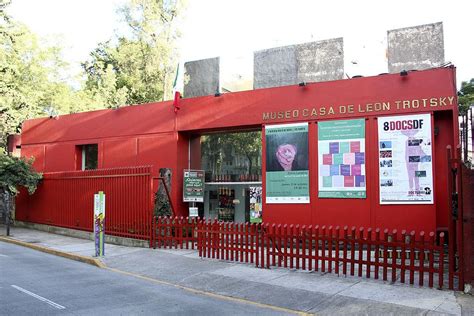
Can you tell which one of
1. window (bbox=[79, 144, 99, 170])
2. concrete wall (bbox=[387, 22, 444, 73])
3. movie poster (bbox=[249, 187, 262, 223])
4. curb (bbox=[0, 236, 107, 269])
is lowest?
curb (bbox=[0, 236, 107, 269])

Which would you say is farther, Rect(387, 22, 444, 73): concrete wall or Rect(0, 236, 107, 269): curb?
Rect(387, 22, 444, 73): concrete wall

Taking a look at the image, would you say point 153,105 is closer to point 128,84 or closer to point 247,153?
point 247,153

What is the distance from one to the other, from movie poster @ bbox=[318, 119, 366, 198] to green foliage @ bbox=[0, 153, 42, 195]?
41.5ft

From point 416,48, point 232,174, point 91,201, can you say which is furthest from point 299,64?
point 91,201

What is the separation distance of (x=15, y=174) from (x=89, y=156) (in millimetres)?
3078

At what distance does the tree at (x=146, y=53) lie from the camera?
27.5m

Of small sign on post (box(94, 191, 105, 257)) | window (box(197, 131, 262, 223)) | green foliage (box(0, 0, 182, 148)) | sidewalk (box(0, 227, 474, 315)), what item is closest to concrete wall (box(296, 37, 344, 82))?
window (box(197, 131, 262, 223))

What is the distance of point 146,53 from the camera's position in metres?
28.3

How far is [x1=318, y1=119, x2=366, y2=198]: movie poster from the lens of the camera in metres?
12.7

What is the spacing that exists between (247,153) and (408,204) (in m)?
5.82

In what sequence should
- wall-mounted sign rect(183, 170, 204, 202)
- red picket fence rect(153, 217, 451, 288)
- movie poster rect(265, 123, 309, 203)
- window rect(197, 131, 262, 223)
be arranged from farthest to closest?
wall-mounted sign rect(183, 170, 204, 202), window rect(197, 131, 262, 223), movie poster rect(265, 123, 309, 203), red picket fence rect(153, 217, 451, 288)

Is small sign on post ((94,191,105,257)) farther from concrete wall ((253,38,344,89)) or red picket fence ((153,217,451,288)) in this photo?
concrete wall ((253,38,344,89))

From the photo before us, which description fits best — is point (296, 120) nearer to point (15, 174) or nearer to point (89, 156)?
point (89, 156)

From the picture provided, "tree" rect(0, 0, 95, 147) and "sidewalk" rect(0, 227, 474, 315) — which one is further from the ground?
"tree" rect(0, 0, 95, 147)
